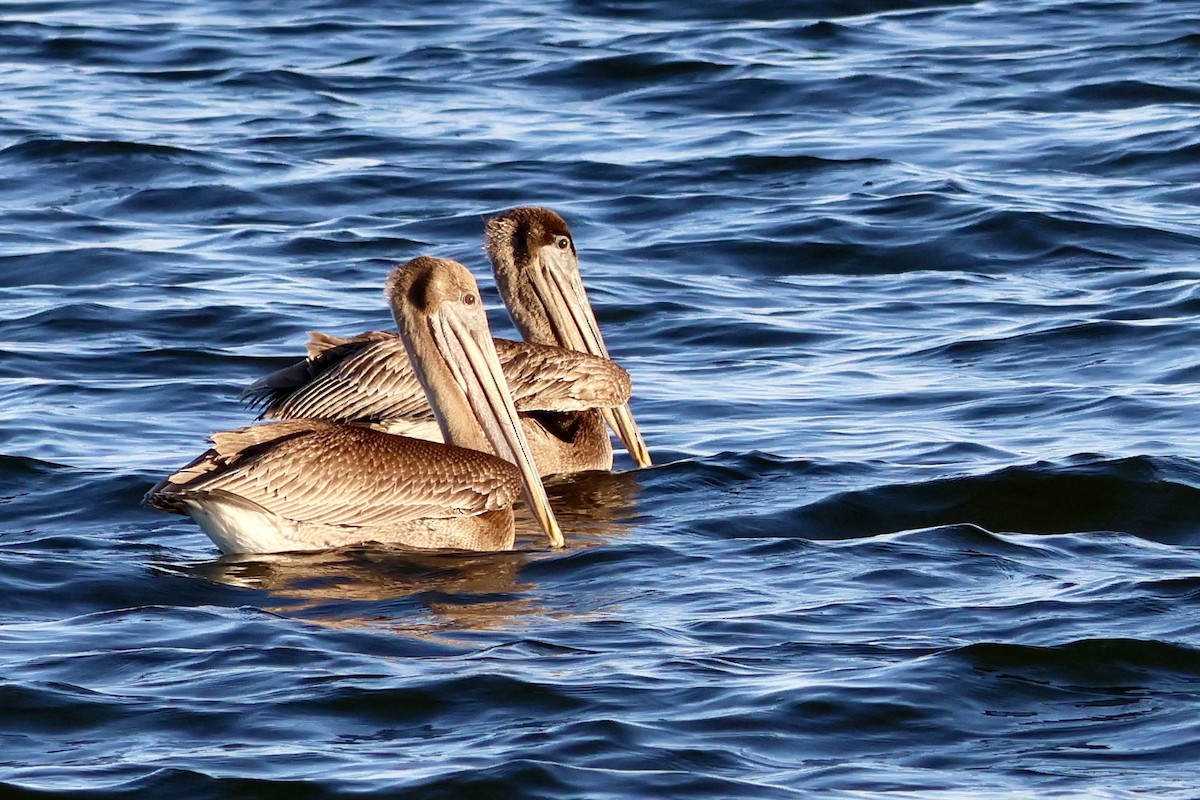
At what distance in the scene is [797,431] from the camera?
32.1 ft

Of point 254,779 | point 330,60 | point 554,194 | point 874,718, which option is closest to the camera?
point 254,779

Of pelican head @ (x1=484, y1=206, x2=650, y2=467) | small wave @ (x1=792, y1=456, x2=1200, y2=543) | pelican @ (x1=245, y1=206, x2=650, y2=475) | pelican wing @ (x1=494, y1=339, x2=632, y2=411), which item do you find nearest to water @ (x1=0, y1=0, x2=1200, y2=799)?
small wave @ (x1=792, y1=456, x2=1200, y2=543)

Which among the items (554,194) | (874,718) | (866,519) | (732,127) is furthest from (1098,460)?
(732,127)

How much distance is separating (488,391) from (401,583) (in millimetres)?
1174

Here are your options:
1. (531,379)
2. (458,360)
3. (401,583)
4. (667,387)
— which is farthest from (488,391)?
(667,387)

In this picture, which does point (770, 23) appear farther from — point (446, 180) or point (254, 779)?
point (254, 779)

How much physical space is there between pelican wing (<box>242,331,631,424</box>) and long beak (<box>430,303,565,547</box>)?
2.43 feet

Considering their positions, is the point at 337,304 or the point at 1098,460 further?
the point at 337,304

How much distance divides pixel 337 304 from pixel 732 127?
5427mm

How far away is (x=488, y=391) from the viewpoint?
843 centimetres

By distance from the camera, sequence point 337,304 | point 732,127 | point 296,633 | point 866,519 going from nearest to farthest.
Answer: point 296,633 < point 866,519 < point 337,304 < point 732,127

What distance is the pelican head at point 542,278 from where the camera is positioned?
10.2 metres

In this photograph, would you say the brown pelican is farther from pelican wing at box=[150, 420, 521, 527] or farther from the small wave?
the small wave

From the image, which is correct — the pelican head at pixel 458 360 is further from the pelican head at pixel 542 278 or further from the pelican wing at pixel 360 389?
the pelican head at pixel 542 278
